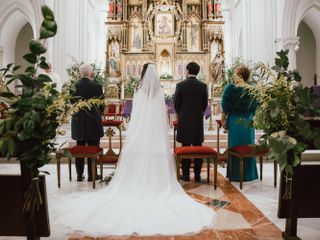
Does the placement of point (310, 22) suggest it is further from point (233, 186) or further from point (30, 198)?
point (30, 198)

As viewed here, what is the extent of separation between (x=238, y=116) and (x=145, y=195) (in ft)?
7.13

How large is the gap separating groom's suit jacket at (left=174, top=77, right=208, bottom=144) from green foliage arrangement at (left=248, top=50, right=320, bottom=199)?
2.15 meters

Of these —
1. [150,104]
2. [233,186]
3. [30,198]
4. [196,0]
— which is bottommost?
[233,186]

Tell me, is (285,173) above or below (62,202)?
above

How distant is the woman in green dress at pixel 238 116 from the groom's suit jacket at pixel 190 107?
363mm

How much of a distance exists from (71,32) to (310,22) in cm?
1153

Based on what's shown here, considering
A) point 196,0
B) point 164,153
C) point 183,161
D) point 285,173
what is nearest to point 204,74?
point 196,0

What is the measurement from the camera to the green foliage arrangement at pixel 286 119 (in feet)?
8.77

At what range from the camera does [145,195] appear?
3.99 m

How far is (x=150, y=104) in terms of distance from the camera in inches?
177

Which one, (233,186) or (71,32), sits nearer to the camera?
(233,186)

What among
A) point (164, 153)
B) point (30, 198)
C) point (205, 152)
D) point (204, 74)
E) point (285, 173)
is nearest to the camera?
point (30, 198)

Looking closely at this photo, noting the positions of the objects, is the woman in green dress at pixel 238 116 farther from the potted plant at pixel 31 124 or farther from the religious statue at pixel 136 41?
the religious statue at pixel 136 41

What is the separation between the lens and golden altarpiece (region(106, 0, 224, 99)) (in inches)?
659
